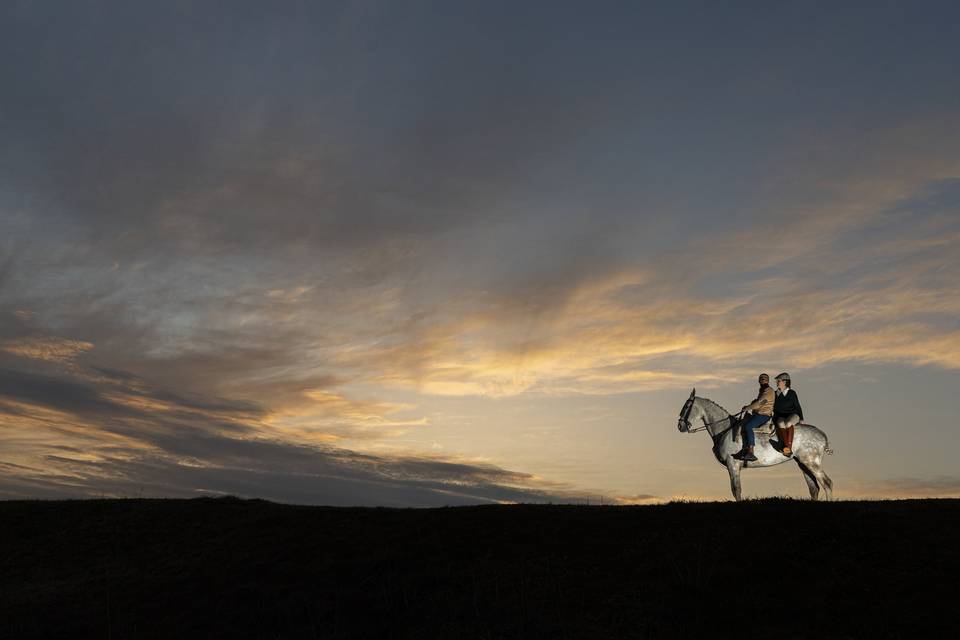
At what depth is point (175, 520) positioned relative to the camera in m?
32.3

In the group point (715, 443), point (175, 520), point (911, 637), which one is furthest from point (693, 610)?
point (175, 520)

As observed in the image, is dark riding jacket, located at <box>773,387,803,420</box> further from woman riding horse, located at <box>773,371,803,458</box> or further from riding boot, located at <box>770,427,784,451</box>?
riding boot, located at <box>770,427,784,451</box>

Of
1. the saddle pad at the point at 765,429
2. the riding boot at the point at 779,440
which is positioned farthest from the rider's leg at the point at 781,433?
the saddle pad at the point at 765,429

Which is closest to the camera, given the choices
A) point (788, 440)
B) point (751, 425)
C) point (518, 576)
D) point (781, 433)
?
point (518, 576)

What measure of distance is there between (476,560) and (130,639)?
31.7 feet

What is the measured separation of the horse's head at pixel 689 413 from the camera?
32562 millimetres

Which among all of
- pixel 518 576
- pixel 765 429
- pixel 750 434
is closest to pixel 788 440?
pixel 765 429

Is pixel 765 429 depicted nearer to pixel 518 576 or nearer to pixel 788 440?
pixel 788 440

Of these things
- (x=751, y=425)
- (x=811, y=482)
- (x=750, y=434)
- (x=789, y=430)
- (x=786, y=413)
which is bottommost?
(x=811, y=482)

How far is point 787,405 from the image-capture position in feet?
98.2

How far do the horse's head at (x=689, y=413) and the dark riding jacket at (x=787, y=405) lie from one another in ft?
10.9

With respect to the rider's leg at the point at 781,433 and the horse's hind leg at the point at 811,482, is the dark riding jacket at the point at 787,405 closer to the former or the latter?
the rider's leg at the point at 781,433

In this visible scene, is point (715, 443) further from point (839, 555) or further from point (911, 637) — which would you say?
point (911, 637)

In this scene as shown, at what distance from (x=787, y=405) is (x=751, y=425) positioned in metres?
1.55
